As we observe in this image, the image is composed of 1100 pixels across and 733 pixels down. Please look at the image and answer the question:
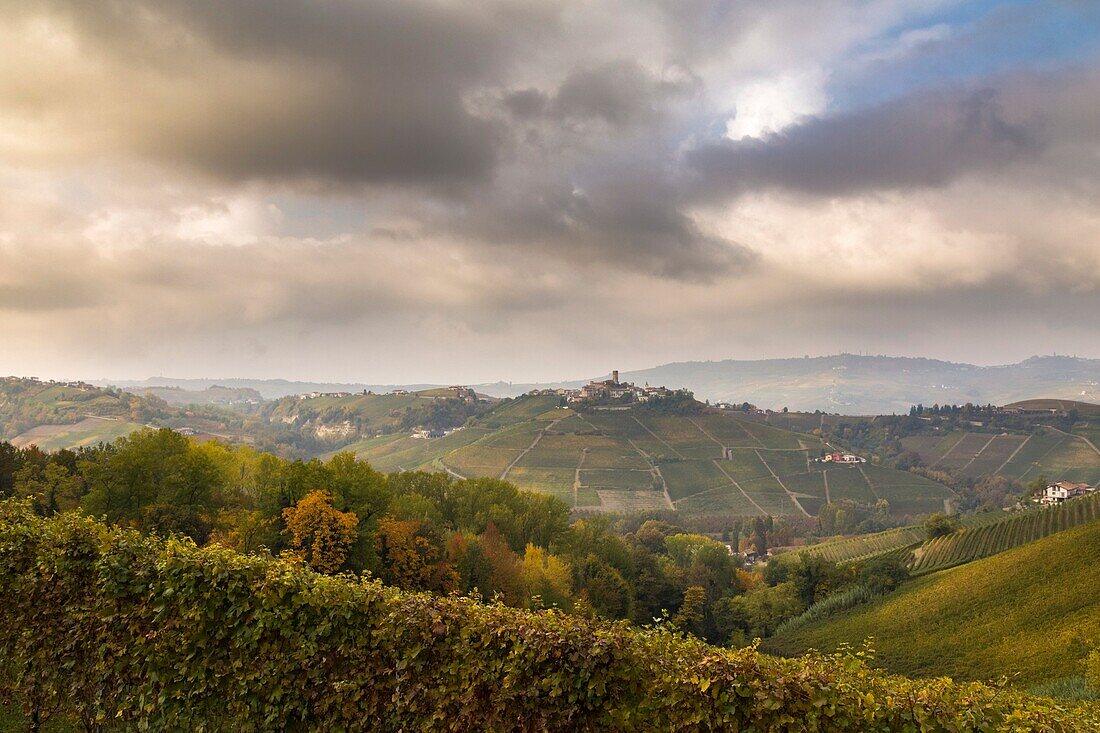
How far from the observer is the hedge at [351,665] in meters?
7.85

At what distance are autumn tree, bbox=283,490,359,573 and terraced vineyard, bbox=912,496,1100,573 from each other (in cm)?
7426

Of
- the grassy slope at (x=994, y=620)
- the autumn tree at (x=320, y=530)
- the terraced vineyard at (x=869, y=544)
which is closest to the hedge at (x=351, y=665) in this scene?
the autumn tree at (x=320, y=530)

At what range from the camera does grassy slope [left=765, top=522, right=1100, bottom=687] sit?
39375 mm

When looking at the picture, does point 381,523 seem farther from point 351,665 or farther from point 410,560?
point 351,665

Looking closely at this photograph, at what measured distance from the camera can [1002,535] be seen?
3110 inches

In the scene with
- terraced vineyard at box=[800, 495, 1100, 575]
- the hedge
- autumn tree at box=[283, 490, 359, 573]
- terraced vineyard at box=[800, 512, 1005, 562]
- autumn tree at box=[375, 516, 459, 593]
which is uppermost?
the hedge

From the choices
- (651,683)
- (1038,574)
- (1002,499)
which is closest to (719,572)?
(1038,574)

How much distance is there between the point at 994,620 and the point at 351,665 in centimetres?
5714

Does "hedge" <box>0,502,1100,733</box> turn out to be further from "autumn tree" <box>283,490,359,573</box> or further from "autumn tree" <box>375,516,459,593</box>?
"autumn tree" <box>375,516,459,593</box>

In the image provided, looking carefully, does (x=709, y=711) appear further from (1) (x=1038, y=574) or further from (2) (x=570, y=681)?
(1) (x=1038, y=574)

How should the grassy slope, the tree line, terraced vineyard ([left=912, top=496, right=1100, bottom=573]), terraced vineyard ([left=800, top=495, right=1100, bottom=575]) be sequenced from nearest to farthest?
the tree line < the grassy slope < terraced vineyard ([left=912, top=496, right=1100, bottom=573]) < terraced vineyard ([left=800, top=495, right=1100, bottom=575])

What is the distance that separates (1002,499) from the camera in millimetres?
187375

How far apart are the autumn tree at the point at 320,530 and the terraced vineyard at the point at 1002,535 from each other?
244 feet

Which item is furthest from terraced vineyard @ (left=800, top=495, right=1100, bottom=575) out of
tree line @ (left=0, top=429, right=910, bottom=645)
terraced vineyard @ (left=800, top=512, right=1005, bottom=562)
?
terraced vineyard @ (left=800, top=512, right=1005, bottom=562)
